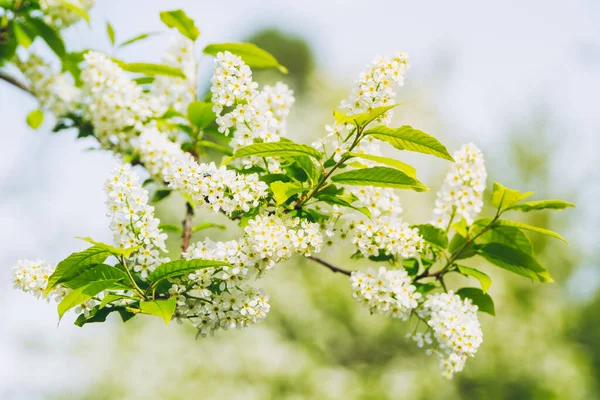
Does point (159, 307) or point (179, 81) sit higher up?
point (179, 81)

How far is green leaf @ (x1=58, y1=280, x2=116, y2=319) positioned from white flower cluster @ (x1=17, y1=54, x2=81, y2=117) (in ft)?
5.24

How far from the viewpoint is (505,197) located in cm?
199

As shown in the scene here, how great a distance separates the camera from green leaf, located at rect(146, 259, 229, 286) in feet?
4.60

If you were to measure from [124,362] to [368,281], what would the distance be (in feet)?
34.8

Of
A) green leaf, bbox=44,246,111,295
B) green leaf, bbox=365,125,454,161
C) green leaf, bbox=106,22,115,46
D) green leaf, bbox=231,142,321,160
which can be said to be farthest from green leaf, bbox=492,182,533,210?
green leaf, bbox=106,22,115,46

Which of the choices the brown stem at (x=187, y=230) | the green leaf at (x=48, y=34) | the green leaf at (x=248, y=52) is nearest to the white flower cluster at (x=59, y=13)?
the green leaf at (x=48, y=34)

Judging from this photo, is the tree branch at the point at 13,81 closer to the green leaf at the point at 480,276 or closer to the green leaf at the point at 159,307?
the green leaf at the point at 159,307

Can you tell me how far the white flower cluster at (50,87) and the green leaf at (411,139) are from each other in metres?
1.82

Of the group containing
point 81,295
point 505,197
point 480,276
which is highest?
point 505,197

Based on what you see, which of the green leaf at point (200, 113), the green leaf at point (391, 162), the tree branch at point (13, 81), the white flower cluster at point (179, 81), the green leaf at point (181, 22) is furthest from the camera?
the tree branch at point (13, 81)

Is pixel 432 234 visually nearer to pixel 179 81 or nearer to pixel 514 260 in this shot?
pixel 514 260

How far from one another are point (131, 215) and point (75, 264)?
18cm

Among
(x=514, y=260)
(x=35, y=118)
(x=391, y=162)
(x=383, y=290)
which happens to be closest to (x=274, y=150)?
(x=391, y=162)

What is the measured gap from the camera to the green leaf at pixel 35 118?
9.89ft
